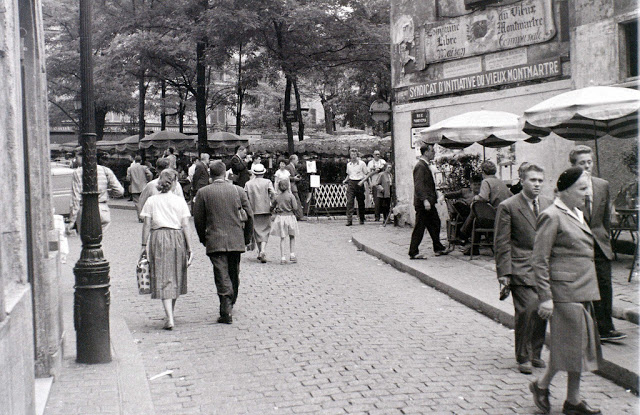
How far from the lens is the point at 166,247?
8078 mm

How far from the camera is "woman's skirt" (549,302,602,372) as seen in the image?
4.99m

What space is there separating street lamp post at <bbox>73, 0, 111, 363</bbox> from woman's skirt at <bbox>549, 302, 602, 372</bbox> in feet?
12.9

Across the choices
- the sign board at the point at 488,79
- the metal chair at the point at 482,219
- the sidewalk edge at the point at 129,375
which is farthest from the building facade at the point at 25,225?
the sign board at the point at 488,79

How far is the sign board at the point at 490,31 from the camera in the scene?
1406cm

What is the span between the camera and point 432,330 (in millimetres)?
7957

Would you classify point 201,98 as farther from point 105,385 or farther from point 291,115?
point 105,385

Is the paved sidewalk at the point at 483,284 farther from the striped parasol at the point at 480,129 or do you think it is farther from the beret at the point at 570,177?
the striped parasol at the point at 480,129

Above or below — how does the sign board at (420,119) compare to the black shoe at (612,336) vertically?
above

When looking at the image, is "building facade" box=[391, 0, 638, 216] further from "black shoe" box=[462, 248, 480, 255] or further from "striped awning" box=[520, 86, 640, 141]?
"black shoe" box=[462, 248, 480, 255]

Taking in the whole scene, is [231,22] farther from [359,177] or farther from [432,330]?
[432,330]

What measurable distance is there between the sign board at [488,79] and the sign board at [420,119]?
39 centimetres

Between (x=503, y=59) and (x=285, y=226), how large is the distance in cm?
584

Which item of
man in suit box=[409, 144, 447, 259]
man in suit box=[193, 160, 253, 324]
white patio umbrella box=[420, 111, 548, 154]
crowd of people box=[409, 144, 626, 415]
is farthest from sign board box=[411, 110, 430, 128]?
crowd of people box=[409, 144, 626, 415]

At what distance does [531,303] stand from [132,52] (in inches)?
855
